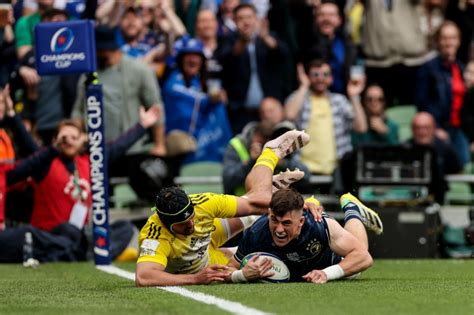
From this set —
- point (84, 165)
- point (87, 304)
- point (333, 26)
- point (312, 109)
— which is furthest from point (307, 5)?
point (87, 304)

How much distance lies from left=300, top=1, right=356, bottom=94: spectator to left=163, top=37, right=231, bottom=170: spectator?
5.32ft

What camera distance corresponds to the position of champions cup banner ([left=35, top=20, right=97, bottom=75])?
14.8m

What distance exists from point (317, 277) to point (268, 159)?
1528 millimetres

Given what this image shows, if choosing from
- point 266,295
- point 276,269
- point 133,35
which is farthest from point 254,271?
point 133,35

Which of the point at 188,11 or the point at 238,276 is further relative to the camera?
the point at 188,11

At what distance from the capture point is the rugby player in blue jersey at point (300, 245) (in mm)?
10828

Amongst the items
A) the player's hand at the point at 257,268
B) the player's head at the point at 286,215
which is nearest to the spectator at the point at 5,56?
the player's hand at the point at 257,268

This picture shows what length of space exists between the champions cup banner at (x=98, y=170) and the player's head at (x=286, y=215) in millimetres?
4408

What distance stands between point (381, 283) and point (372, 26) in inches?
354

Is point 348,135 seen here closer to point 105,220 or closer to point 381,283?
point 105,220

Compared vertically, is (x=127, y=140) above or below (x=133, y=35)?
below

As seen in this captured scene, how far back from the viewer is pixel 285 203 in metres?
10.7

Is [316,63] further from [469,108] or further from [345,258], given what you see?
[345,258]

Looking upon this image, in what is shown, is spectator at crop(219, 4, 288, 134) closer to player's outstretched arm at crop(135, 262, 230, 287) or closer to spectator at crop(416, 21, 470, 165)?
spectator at crop(416, 21, 470, 165)
